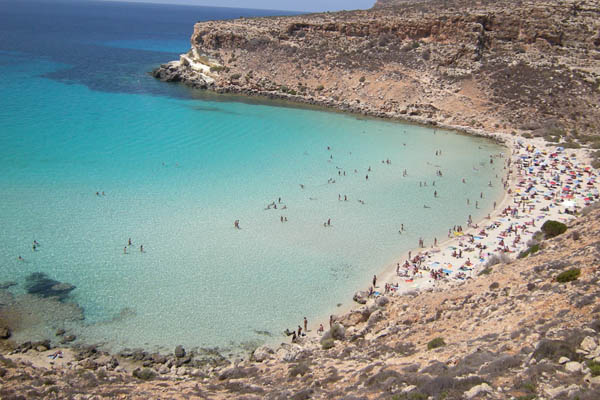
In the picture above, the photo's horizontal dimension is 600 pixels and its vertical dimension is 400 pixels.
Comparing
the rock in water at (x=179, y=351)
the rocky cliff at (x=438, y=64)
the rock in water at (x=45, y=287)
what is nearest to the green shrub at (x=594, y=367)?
the rock in water at (x=179, y=351)

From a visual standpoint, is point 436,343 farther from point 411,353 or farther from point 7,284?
point 7,284

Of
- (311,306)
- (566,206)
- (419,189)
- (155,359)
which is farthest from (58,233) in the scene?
(566,206)

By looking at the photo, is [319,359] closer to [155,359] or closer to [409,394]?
[409,394]

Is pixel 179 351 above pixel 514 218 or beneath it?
beneath

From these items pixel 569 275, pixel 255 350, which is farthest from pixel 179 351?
pixel 569 275

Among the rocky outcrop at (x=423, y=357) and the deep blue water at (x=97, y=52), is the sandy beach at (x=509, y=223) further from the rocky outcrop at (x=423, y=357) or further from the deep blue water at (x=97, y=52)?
the deep blue water at (x=97, y=52)

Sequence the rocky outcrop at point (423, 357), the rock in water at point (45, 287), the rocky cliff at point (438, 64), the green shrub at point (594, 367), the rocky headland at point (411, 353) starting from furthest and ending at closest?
the rocky cliff at point (438, 64)
the rock in water at point (45, 287)
the rocky headland at point (411, 353)
the rocky outcrop at point (423, 357)
the green shrub at point (594, 367)
